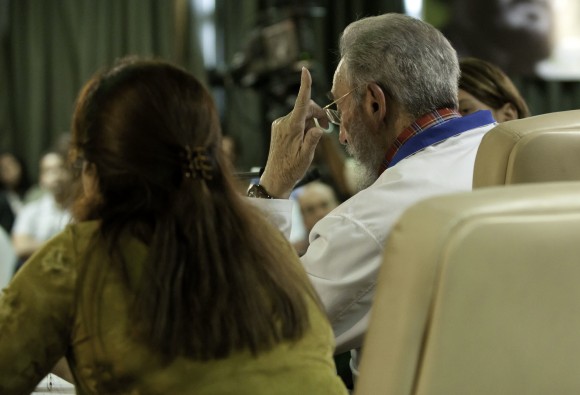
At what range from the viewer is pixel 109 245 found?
101 centimetres

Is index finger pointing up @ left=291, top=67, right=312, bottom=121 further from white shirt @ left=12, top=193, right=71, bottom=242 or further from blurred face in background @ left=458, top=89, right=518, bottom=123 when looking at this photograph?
white shirt @ left=12, top=193, right=71, bottom=242

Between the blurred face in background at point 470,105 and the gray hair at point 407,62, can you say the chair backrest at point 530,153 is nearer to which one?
the gray hair at point 407,62

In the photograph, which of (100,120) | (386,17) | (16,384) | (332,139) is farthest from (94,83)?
(332,139)

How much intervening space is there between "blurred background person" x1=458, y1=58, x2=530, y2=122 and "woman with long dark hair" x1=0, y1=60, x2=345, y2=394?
1.34 m

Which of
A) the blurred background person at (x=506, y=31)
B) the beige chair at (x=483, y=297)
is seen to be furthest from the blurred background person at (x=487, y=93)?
the blurred background person at (x=506, y=31)

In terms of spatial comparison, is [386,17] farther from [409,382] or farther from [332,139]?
[332,139]

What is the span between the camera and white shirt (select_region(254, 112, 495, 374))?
1.51m

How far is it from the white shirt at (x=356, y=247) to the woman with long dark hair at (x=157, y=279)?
0.44 metres

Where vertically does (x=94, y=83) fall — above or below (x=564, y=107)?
above

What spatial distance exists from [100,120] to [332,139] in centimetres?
403

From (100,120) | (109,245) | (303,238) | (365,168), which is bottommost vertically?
(303,238)

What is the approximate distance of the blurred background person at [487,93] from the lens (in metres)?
2.30

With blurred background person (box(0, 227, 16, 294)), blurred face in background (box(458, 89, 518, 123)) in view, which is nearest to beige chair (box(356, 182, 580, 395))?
blurred face in background (box(458, 89, 518, 123))

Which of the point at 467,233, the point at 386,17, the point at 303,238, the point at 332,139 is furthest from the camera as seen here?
the point at 332,139
